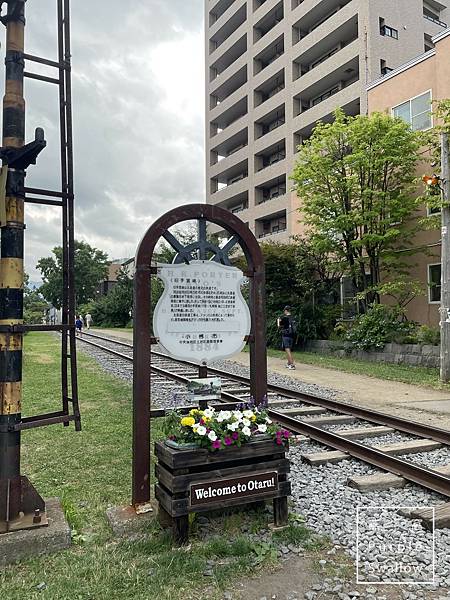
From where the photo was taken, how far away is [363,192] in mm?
17594

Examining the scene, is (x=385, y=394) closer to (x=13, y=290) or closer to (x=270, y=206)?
(x=13, y=290)

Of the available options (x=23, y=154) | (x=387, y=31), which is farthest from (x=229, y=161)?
(x=23, y=154)

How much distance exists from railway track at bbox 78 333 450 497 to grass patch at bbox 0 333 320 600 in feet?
3.30

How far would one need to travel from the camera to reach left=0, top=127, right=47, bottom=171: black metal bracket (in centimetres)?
335

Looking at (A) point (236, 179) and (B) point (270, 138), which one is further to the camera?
(A) point (236, 179)

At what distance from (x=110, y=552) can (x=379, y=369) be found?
12.1 metres

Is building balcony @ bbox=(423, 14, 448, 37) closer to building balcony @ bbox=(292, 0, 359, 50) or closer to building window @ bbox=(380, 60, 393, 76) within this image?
building balcony @ bbox=(292, 0, 359, 50)

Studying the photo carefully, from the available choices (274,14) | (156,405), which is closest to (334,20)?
(274,14)

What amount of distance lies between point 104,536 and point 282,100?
38.9m

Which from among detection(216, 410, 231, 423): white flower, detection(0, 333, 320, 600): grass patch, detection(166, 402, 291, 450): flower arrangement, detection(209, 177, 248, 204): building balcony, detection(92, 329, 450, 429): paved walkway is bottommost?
detection(92, 329, 450, 429): paved walkway

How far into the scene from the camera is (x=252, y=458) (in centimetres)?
375

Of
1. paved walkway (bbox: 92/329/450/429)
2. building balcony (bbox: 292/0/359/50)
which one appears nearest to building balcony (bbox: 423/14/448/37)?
building balcony (bbox: 292/0/359/50)

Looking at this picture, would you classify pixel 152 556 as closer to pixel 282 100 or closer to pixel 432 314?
pixel 432 314

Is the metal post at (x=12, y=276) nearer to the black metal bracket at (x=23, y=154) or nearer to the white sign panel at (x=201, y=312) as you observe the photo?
the black metal bracket at (x=23, y=154)
